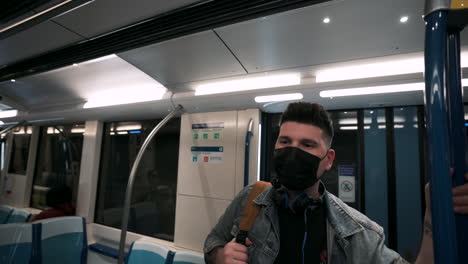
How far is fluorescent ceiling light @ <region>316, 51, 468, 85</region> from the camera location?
141 centimetres

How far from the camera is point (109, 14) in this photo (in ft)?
4.97

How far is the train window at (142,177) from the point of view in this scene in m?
3.17

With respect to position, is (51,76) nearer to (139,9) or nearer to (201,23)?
(139,9)

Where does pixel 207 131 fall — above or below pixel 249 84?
below

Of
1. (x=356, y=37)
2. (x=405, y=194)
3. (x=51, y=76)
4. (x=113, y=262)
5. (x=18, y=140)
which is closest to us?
(x=356, y=37)

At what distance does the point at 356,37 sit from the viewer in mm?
1400

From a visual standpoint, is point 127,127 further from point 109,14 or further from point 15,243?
point 109,14

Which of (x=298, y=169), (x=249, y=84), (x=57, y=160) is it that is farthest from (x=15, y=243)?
(x=298, y=169)

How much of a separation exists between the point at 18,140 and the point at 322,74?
591 cm

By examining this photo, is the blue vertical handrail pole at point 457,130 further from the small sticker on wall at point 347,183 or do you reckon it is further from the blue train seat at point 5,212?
the blue train seat at point 5,212

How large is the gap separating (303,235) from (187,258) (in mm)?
1590

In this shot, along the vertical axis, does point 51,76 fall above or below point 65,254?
above

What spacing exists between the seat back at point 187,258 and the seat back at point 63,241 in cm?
181

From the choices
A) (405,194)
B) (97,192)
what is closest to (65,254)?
(97,192)
